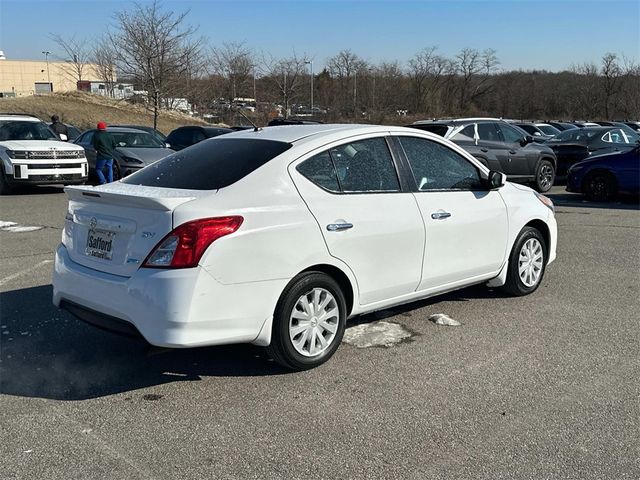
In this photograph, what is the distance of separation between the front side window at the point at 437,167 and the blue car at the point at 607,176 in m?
9.33

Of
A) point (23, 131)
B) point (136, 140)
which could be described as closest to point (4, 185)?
point (23, 131)

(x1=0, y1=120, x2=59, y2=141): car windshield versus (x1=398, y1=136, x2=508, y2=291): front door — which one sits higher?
(x1=0, y1=120, x2=59, y2=141): car windshield

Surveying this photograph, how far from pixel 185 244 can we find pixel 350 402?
1401 mm

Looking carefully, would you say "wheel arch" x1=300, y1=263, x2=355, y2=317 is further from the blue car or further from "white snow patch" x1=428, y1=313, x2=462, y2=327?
the blue car

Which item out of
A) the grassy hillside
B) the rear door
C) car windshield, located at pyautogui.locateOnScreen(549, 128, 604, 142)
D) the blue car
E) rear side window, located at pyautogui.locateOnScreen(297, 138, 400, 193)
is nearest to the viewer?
the rear door

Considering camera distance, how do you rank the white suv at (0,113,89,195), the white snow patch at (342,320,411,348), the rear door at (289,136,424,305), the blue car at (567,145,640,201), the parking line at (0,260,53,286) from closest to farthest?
the rear door at (289,136,424,305), the white snow patch at (342,320,411,348), the parking line at (0,260,53,286), the blue car at (567,145,640,201), the white suv at (0,113,89,195)

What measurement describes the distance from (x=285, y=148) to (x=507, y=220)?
2.38m

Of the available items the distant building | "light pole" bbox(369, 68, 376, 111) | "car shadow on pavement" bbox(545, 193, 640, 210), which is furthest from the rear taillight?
the distant building

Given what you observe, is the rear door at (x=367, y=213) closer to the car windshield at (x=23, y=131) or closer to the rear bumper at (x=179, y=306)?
the rear bumper at (x=179, y=306)

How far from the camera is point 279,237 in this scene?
4082 millimetres

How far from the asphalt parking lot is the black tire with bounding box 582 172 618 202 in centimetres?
872

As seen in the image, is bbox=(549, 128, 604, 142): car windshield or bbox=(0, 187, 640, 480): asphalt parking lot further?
bbox=(549, 128, 604, 142): car windshield

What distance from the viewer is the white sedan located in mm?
3836

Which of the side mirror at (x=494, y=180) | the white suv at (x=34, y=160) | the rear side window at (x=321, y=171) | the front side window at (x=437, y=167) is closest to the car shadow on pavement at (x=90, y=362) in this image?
the rear side window at (x=321, y=171)
